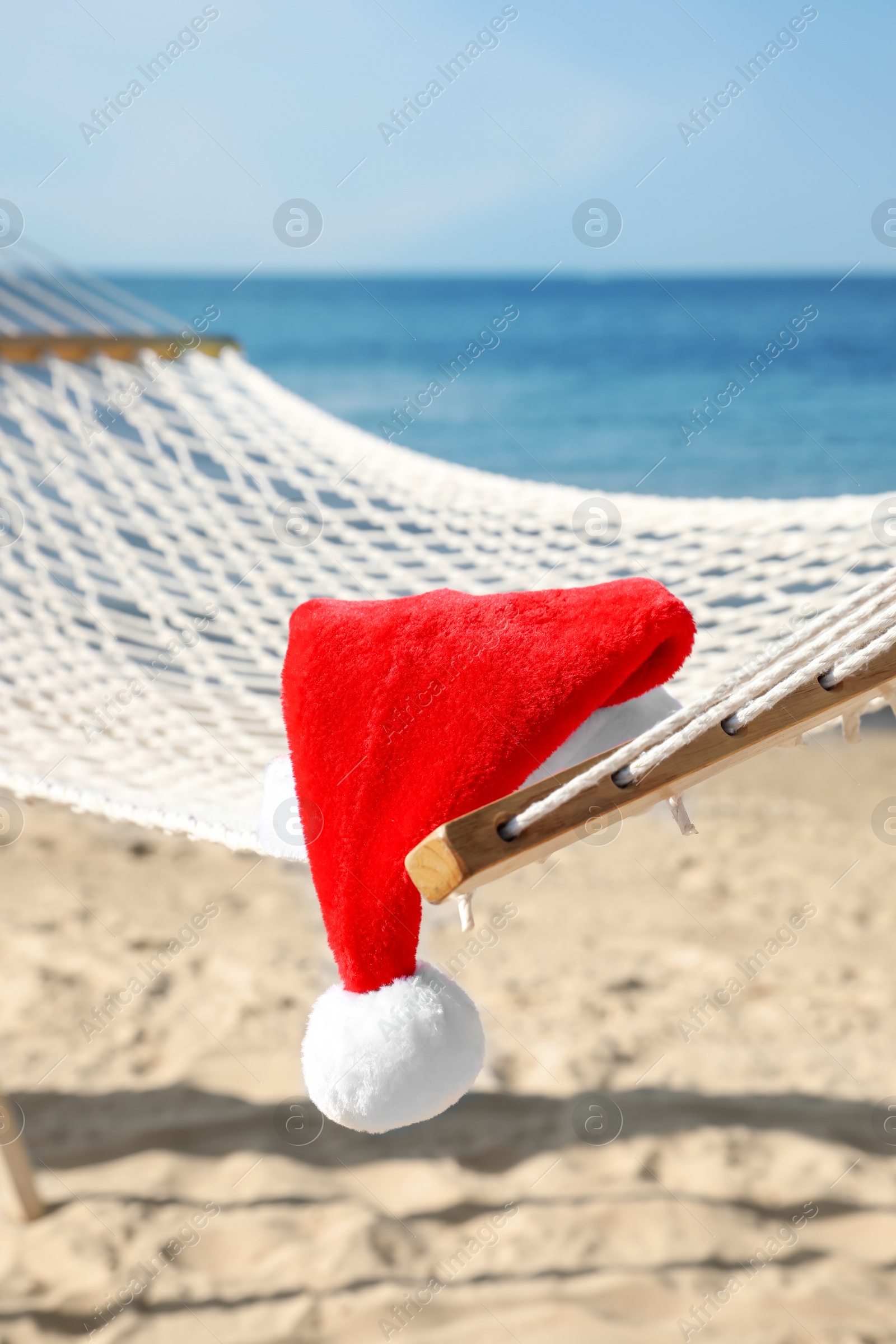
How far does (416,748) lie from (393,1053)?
165 mm

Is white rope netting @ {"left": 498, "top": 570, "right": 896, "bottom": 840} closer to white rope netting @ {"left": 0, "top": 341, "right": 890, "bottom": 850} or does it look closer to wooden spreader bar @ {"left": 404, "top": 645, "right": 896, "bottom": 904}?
wooden spreader bar @ {"left": 404, "top": 645, "right": 896, "bottom": 904}

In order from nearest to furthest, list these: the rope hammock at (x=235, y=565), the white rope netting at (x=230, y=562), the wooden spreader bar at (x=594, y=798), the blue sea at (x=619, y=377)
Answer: the wooden spreader bar at (x=594, y=798) → the rope hammock at (x=235, y=565) → the white rope netting at (x=230, y=562) → the blue sea at (x=619, y=377)

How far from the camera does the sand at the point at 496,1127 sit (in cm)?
110

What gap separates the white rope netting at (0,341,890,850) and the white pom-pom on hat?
258 millimetres

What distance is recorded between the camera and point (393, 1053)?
533 mm

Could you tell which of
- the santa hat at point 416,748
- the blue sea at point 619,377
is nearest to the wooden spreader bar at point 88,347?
the blue sea at point 619,377

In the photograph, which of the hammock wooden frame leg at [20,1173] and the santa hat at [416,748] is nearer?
the santa hat at [416,748]

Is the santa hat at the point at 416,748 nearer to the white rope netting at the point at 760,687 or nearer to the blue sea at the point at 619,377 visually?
the white rope netting at the point at 760,687

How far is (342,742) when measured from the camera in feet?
2.01

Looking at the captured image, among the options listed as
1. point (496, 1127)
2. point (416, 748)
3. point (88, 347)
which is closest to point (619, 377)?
point (88, 347)

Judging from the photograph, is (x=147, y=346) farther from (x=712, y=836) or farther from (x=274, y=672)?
(x=712, y=836)

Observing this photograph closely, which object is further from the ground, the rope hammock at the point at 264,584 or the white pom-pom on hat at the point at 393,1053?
the rope hammock at the point at 264,584

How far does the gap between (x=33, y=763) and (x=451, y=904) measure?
2.59ft

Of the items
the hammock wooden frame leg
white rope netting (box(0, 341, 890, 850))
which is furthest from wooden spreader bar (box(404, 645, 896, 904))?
the hammock wooden frame leg
